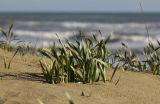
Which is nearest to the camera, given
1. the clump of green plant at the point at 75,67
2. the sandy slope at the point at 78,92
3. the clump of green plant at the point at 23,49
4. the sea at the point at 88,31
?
the sandy slope at the point at 78,92

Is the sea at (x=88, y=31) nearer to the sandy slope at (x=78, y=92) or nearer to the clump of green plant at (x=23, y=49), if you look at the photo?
the clump of green plant at (x=23, y=49)

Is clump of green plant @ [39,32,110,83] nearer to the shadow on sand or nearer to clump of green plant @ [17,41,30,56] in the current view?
the shadow on sand

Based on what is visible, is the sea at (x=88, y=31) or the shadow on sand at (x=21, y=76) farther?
the sea at (x=88, y=31)

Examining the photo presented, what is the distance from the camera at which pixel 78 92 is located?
3645 mm

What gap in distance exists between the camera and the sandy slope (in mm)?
3332

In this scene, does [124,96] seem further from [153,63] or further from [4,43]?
[4,43]

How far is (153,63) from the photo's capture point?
5.50 metres

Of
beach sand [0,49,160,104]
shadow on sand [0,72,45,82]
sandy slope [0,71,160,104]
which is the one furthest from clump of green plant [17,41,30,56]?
sandy slope [0,71,160,104]

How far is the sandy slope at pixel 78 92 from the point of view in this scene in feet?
10.9

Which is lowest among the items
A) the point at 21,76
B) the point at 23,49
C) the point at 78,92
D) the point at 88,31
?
the point at 78,92

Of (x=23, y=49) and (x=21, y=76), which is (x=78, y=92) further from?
(x=23, y=49)

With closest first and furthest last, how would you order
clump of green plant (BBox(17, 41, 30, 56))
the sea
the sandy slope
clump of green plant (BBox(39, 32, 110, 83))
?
the sandy slope → clump of green plant (BBox(39, 32, 110, 83)) → clump of green plant (BBox(17, 41, 30, 56)) → the sea

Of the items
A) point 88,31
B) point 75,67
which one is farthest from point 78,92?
point 88,31

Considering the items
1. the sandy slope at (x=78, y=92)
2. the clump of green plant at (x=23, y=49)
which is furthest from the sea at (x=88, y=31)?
→ the sandy slope at (x=78, y=92)
